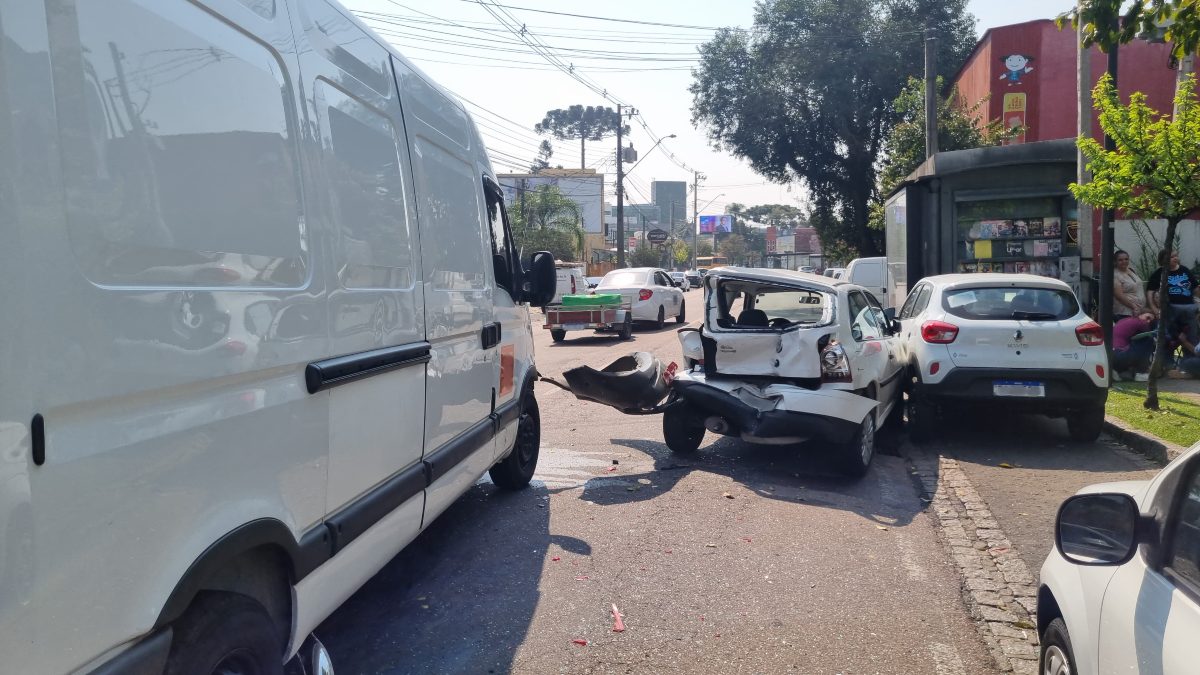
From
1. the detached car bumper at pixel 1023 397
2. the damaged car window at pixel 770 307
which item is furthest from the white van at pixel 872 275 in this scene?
the damaged car window at pixel 770 307

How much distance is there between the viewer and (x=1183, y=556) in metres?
2.20

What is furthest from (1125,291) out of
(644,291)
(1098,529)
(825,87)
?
(825,87)

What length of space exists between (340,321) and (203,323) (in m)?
0.90

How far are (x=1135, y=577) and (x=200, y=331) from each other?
2519mm

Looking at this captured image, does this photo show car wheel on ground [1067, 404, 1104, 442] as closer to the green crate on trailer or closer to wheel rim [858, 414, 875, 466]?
wheel rim [858, 414, 875, 466]

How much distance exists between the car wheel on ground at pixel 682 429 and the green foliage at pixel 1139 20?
404 cm

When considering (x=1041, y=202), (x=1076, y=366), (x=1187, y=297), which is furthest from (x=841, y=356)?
(x=1041, y=202)

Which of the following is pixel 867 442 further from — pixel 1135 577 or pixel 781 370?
pixel 1135 577

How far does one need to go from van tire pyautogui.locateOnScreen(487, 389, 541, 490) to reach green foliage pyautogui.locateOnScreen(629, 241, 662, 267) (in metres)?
65.9

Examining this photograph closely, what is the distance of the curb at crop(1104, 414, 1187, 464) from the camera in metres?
7.58

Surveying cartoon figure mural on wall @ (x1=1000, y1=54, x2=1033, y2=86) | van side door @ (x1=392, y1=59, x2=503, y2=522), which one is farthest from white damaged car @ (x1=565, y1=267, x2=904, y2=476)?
cartoon figure mural on wall @ (x1=1000, y1=54, x2=1033, y2=86)

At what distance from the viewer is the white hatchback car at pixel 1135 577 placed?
2090mm

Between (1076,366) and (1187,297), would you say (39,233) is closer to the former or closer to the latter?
(1076,366)

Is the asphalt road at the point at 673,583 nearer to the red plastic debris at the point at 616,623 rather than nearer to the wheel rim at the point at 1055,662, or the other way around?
the red plastic debris at the point at 616,623
